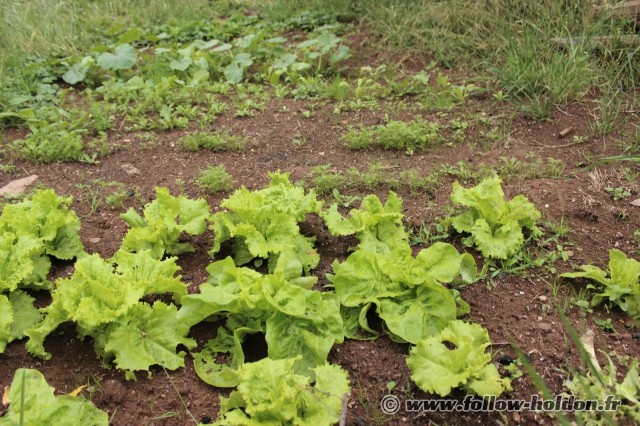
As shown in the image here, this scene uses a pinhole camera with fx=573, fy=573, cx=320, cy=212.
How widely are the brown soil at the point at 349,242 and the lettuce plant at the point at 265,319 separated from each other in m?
0.13

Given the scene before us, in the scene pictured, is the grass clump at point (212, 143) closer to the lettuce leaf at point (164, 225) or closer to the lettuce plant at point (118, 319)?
the lettuce leaf at point (164, 225)

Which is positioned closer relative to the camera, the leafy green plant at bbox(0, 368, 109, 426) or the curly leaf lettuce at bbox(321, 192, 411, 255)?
the leafy green plant at bbox(0, 368, 109, 426)

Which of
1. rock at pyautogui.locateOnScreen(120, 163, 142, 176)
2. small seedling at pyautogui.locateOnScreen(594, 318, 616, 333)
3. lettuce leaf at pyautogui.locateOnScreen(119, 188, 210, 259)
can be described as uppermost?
Result: lettuce leaf at pyautogui.locateOnScreen(119, 188, 210, 259)

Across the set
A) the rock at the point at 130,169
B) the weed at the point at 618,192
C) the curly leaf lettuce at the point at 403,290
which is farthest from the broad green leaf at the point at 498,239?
the rock at the point at 130,169

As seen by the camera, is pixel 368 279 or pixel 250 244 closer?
pixel 368 279

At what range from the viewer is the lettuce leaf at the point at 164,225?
3.04 metres

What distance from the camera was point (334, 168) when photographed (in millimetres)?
4129

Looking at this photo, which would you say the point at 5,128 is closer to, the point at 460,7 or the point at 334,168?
the point at 334,168

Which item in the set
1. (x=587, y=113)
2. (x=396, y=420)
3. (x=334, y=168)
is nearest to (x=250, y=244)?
(x=396, y=420)

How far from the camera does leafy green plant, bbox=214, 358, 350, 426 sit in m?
2.07

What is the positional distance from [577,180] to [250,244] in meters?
2.13

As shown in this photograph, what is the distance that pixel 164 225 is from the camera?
3049 millimetres

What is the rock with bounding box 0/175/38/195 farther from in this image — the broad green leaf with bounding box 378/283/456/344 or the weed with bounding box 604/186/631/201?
the weed with bounding box 604/186/631/201

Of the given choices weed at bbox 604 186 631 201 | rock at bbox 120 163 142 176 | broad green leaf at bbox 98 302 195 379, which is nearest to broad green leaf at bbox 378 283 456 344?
broad green leaf at bbox 98 302 195 379
